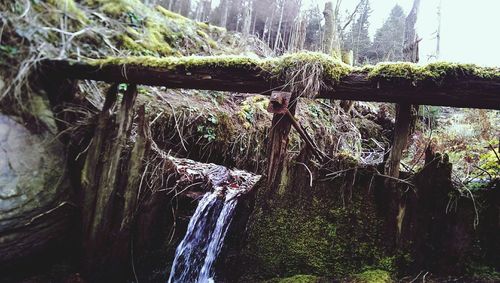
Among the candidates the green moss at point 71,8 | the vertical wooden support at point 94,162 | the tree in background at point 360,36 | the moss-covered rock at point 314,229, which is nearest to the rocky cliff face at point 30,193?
the vertical wooden support at point 94,162

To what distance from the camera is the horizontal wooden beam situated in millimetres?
2990

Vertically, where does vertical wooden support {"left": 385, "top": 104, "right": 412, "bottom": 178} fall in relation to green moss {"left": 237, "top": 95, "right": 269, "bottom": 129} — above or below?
below

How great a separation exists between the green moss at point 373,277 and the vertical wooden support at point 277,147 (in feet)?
4.30

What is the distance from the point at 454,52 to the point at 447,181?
29.9 metres

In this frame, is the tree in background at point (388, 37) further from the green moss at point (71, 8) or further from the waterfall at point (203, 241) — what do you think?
the waterfall at point (203, 241)

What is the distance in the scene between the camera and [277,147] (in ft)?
12.8

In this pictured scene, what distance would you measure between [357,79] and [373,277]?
2070mm

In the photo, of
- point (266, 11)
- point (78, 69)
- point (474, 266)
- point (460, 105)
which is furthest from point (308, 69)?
point (266, 11)

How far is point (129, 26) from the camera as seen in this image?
7.04 m

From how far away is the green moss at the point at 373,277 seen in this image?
3.45 metres

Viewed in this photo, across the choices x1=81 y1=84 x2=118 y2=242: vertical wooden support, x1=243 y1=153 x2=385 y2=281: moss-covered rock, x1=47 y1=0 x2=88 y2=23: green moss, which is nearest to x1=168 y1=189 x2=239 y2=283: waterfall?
x1=243 y1=153 x2=385 y2=281: moss-covered rock

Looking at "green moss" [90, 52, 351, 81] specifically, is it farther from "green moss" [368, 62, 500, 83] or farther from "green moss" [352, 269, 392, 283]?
"green moss" [352, 269, 392, 283]

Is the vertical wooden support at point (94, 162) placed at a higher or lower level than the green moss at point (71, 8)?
lower

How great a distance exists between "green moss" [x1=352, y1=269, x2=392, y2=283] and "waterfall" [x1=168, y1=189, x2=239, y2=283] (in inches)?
72.8
